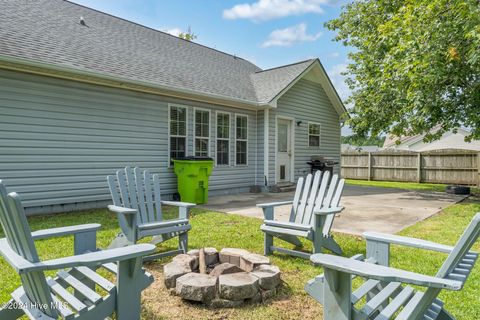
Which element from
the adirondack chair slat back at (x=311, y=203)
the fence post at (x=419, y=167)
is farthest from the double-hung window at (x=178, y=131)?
the fence post at (x=419, y=167)

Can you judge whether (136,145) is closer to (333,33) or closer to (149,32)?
(149,32)

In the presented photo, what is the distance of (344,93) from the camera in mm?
12641

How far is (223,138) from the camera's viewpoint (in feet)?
30.1

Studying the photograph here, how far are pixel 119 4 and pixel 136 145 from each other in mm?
7925

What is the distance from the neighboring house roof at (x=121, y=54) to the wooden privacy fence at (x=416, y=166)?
6.04m

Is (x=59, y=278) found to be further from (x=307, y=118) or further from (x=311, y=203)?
(x=307, y=118)

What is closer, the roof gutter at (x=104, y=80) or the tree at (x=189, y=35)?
the roof gutter at (x=104, y=80)

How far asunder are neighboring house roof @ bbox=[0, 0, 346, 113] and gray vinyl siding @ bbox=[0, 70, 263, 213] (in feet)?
1.57

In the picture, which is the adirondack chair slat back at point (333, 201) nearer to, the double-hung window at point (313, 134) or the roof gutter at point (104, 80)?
the roof gutter at point (104, 80)

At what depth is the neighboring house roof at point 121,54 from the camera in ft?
19.8

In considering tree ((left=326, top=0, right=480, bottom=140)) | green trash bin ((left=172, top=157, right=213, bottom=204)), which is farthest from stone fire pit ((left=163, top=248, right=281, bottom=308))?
tree ((left=326, top=0, right=480, bottom=140))

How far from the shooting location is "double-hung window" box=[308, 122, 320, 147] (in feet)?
38.5

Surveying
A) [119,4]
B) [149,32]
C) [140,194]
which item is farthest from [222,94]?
[119,4]

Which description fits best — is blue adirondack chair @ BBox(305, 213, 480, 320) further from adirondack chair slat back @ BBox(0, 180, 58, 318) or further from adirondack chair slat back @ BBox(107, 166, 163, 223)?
adirondack chair slat back @ BBox(107, 166, 163, 223)
